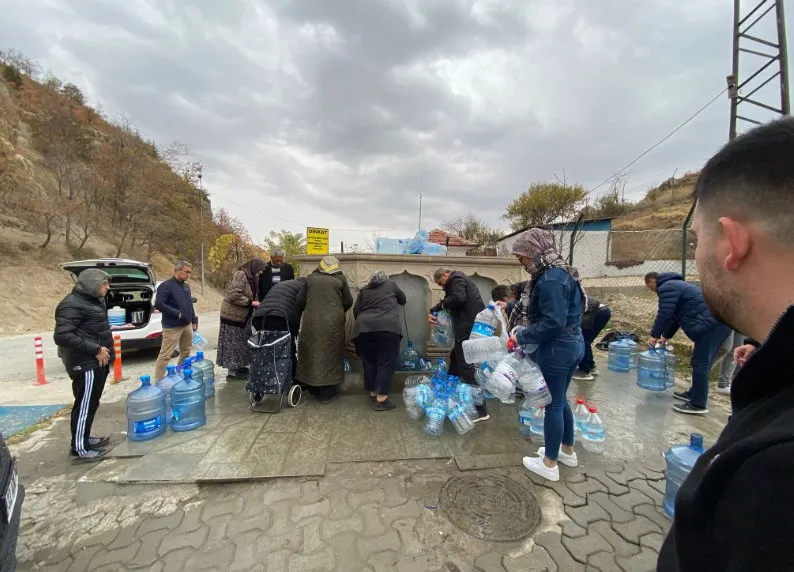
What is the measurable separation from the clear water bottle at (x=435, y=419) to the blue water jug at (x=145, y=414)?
287 cm

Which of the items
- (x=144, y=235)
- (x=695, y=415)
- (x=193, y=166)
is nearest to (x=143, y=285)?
(x=695, y=415)

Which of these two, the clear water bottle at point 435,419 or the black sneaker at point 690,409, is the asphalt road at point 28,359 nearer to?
the clear water bottle at point 435,419

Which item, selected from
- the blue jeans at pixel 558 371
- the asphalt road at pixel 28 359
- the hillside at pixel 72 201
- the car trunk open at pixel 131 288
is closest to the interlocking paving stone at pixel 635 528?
the blue jeans at pixel 558 371

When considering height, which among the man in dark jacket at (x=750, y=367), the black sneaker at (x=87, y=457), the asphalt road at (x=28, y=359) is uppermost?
the man in dark jacket at (x=750, y=367)

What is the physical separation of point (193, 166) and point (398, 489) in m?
31.1

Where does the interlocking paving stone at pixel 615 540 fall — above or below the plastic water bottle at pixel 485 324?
below

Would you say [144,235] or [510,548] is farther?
[144,235]

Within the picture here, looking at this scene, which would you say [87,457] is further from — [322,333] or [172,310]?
[322,333]

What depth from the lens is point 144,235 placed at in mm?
21984

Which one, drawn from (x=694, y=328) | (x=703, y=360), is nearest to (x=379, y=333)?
(x=694, y=328)

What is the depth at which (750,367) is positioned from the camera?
0.65 metres

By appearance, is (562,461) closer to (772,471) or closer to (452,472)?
(452,472)

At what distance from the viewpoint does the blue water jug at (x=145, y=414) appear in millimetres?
3545

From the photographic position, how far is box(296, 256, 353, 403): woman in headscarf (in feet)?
14.5
